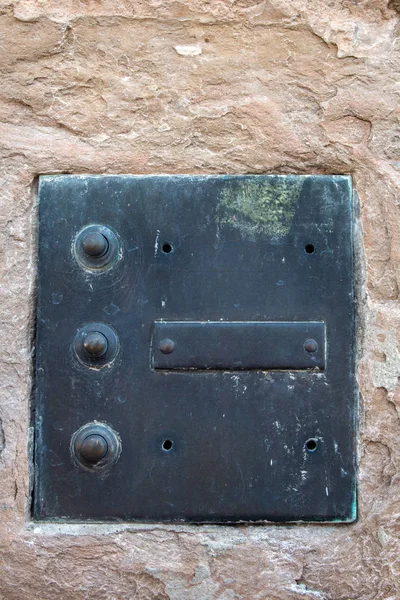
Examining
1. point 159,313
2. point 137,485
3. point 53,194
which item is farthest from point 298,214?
point 137,485

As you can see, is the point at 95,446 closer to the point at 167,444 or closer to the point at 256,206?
the point at 167,444

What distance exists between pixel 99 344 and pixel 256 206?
341 millimetres

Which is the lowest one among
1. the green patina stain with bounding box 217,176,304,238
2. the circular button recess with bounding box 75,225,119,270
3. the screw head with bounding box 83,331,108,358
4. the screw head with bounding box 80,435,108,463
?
the screw head with bounding box 80,435,108,463

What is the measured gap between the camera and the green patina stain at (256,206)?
1106 millimetres

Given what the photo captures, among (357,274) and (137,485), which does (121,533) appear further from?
(357,274)

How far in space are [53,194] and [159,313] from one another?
26 centimetres

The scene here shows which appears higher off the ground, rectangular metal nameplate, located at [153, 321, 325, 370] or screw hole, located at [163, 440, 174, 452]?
rectangular metal nameplate, located at [153, 321, 325, 370]

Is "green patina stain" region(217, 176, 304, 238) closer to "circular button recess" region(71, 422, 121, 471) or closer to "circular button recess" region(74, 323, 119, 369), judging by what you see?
"circular button recess" region(74, 323, 119, 369)

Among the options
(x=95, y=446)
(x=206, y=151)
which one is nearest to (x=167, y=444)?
(x=95, y=446)

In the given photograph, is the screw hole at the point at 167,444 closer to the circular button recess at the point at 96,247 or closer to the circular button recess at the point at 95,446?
the circular button recess at the point at 95,446

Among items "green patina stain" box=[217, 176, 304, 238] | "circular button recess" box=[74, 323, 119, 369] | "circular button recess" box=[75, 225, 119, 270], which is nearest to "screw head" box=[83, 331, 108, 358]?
"circular button recess" box=[74, 323, 119, 369]

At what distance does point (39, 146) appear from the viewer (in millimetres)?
1095

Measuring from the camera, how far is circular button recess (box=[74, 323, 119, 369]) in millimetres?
1069

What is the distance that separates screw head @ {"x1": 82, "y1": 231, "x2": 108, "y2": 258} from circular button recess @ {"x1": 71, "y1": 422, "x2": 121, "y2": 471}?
273 mm
